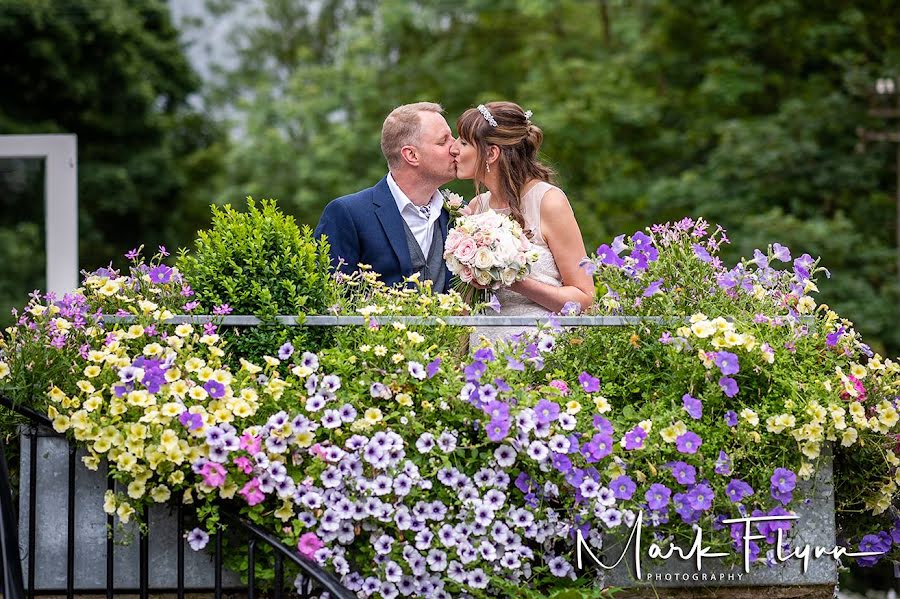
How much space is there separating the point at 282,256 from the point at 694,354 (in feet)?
4.62

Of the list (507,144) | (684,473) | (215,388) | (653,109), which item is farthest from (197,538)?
(653,109)

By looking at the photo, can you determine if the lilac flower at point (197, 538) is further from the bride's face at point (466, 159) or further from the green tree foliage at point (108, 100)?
the green tree foliage at point (108, 100)

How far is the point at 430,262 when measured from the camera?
4.58 meters

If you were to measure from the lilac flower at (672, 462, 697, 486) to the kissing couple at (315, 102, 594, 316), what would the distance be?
1.18 meters

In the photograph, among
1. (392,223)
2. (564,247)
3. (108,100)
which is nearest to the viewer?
(564,247)

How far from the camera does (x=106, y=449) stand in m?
3.18

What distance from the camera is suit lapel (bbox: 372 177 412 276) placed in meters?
4.49

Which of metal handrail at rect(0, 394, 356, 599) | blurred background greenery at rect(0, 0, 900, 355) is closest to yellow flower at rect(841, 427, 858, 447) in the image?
metal handrail at rect(0, 394, 356, 599)

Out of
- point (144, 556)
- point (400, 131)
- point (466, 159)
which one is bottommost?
point (144, 556)

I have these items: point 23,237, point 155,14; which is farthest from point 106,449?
point 155,14

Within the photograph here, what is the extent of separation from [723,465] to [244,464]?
4.81 ft

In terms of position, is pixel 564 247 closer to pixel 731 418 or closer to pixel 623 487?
pixel 731 418

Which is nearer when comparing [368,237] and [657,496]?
[657,496]

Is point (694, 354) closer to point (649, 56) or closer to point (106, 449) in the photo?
point (106, 449)
